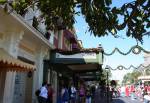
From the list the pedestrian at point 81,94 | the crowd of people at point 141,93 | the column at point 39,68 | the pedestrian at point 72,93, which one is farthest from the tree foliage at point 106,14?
the crowd of people at point 141,93

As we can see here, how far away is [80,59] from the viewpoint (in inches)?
813

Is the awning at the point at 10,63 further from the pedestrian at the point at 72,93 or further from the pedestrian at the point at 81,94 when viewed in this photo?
the pedestrian at the point at 81,94

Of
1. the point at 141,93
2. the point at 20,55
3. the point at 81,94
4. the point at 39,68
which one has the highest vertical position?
the point at 20,55

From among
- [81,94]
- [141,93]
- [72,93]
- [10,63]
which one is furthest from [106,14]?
[141,93]

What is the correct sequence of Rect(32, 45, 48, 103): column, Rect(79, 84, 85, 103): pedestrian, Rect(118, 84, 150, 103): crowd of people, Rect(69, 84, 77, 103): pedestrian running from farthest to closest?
Rect(118, 84, 150, 103): crowd of people, Rect(79, 84, 85, 103): pedestrian, Rect(69, 84, 77, 103): pedestrian, Rect(32, 45, 48, 103): column

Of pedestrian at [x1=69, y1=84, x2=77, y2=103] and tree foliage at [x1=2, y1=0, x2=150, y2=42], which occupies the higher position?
tree foliage at [x1=2, y1=0, x2=150, y2=42]

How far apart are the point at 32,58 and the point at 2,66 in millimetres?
6355

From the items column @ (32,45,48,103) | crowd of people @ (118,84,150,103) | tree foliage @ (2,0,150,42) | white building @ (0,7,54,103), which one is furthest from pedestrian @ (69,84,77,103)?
tree foliage @ (2,0,150,42)

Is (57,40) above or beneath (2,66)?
above

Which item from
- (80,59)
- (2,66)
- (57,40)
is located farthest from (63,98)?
(2,66)

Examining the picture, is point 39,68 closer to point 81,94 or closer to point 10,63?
point 81,94

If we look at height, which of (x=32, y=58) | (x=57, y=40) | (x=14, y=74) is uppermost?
(x=57, y=40)

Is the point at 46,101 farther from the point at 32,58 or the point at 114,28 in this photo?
the point at 114,28

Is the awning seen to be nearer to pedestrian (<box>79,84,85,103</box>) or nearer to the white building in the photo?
the white building
